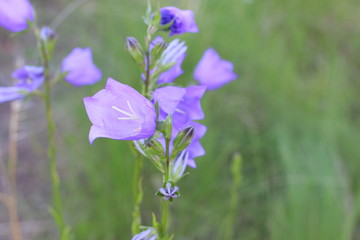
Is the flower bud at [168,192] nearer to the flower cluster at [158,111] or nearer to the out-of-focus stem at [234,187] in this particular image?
the flower cluster at [158,111]

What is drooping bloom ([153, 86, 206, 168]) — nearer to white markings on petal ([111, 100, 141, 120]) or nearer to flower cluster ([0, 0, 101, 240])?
white markings on petal ([111, 100, 141, 120])

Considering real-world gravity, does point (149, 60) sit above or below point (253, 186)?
above

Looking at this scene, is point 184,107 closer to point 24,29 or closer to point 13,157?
point 24,29

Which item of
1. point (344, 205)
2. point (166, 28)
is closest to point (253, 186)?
point (344, 205)

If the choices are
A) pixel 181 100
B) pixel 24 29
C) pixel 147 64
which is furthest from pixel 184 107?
pixel 24 29

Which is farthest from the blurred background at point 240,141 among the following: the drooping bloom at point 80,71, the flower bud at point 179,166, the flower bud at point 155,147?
the flower bud at point 155,147

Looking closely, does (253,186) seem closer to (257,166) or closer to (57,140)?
(257,166)
